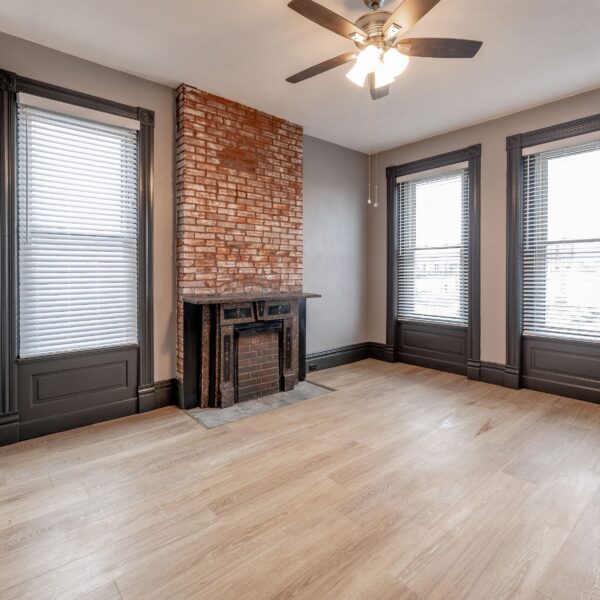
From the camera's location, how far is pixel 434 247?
5.02m

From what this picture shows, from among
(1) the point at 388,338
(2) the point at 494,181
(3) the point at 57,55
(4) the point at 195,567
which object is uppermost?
(3) the point at 57,55

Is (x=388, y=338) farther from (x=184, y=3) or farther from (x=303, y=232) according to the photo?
(x=184, y=3)

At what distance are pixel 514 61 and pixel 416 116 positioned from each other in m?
1.25

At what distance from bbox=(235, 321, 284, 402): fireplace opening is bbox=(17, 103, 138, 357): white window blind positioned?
40.1 inches

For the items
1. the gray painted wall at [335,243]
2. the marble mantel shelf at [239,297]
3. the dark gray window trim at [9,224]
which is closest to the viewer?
the dark gray window trim at [9,224]

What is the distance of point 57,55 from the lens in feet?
9.84

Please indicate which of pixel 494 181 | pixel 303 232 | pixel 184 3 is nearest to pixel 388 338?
pixel 303 232

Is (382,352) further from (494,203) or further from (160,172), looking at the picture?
(160,172)

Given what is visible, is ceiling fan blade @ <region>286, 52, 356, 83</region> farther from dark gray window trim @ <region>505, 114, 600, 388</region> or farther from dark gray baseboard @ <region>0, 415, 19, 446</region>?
dark gray baseboard @ <region>0, 415, 19, 446</region>

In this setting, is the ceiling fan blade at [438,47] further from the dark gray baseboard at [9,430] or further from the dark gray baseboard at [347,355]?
the dark gray baseboard at [9,430]

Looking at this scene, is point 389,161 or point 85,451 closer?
point 85,451

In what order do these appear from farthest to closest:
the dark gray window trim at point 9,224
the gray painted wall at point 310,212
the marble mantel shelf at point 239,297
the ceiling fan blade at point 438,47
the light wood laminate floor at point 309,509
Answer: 1. the marble mantel shelf at point 239,297
2. the gray painted wall at point 310,212
3. the dark gray window trim at point 9,224
4. the ceiling fan blade at point 438,47
5. the light wood laminate floor at point 309,509

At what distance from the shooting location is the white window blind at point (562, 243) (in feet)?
12.3

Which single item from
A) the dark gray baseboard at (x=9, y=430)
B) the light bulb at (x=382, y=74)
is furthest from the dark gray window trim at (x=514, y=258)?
the dark gray baseboard at (x=9, y=430)
